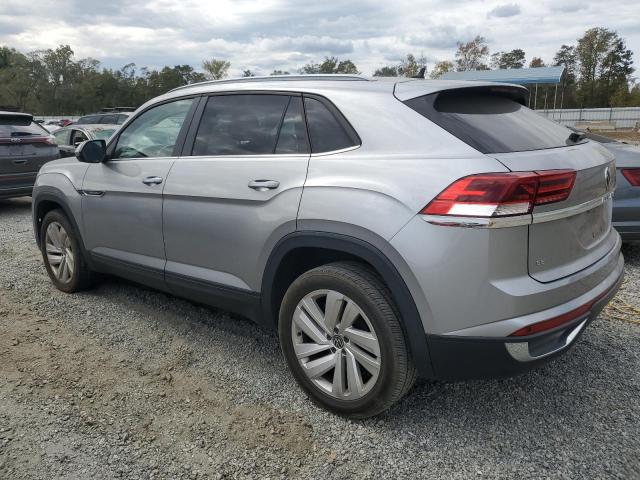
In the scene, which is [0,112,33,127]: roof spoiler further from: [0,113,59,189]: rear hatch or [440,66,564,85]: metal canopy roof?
[440,66,564,85]: metal canopy roof

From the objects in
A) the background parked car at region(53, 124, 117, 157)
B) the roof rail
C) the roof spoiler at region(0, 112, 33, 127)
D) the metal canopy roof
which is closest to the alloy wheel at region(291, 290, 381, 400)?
the roof rail

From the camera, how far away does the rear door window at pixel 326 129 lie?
270 centimetres

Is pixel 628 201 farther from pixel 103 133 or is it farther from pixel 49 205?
pixel 103 133

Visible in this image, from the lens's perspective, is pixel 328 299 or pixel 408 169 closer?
pixel 408 169

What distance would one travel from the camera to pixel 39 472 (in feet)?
7.86

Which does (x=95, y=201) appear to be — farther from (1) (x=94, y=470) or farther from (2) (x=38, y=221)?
(1) (x=94, y=470)

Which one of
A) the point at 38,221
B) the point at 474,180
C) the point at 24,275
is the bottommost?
the point at 24,275

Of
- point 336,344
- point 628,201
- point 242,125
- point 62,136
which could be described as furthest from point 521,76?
point 336,344

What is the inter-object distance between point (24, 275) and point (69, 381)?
2.62 m

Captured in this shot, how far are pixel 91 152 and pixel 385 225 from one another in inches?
105

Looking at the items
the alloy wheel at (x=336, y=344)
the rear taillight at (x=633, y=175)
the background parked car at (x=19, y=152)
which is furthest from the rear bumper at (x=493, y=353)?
the background parked car at (x=19, y=152)

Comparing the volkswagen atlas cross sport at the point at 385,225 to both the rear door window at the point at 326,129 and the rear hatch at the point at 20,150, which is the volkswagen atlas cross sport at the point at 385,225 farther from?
the rear hatch at the point at 20,150

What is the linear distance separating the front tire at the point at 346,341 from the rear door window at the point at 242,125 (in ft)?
2.71

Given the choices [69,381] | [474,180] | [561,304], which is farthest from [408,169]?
[69,381]
